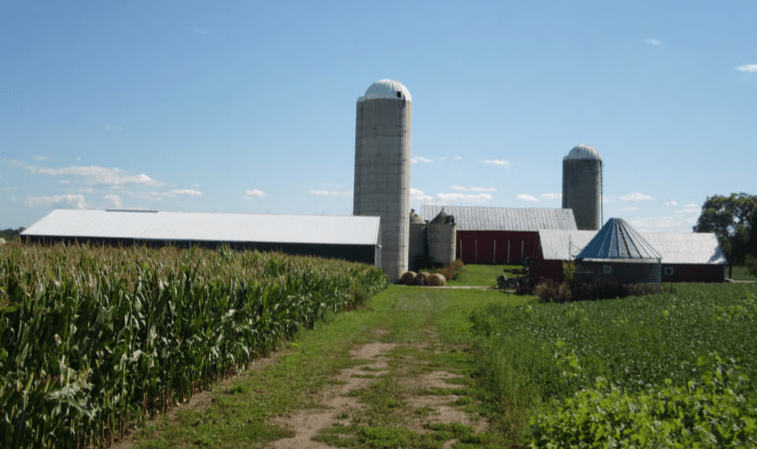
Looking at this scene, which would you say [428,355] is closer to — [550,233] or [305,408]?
[305,408]

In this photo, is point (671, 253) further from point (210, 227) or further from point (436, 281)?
point (210, 227)

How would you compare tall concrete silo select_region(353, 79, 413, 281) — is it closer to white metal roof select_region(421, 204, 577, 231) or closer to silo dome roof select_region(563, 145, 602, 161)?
white metal roof select_region(421, 204, 577, 231)

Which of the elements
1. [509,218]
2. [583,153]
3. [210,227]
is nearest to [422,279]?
[210,227]

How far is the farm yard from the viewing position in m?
5.87

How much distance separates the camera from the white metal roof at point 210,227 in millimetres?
40000

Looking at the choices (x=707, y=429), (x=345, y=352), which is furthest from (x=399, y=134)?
(x=707, y=429)

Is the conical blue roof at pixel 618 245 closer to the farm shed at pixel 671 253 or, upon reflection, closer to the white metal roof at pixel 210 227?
the farm shed at pixel 671 253

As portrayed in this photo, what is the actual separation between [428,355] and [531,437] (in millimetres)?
6287

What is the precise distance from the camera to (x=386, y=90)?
4844 centimetres

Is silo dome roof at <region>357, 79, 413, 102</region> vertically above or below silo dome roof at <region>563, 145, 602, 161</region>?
above

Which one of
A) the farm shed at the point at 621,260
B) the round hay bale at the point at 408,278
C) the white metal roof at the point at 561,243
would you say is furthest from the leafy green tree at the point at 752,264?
the round hay bale at the point at 408,278

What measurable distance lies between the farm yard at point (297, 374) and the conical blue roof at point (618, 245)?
18228mm

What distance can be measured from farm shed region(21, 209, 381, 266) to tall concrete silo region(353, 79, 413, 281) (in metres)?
4.33

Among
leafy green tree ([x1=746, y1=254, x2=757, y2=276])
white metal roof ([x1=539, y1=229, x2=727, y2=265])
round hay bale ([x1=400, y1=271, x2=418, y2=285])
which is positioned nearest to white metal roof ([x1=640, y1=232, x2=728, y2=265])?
white metal roof ([x1=539, y1=229, x2=727, y2=265])
